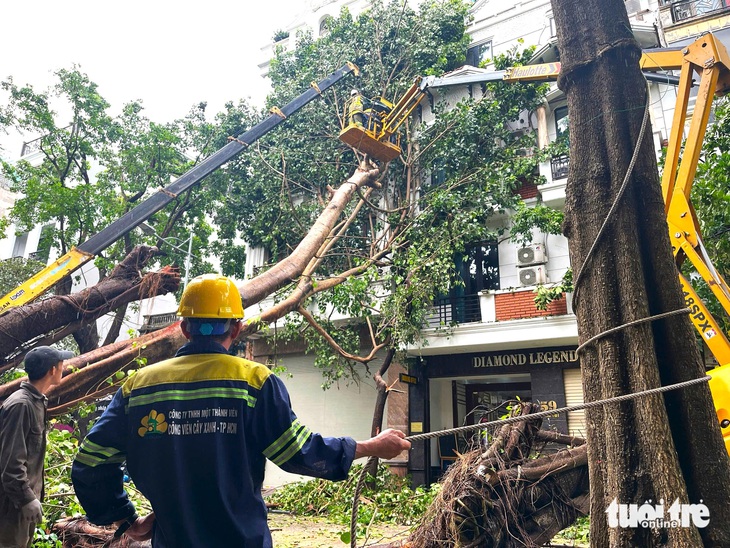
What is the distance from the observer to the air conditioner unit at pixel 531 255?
1226 centimetres

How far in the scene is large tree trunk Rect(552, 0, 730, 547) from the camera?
2.72 m

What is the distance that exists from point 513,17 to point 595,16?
526 inches

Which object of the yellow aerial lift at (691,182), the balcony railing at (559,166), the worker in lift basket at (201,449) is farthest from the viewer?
the balcony railing at (559,166)

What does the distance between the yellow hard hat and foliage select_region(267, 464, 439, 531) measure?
7.62 m

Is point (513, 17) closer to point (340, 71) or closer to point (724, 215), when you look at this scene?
point (340, 71)

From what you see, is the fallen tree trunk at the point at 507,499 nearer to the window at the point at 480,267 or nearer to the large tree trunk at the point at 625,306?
the large tree trunk at the point at 625,306

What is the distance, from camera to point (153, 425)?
1.96 metres

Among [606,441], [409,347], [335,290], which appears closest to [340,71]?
[335,290]

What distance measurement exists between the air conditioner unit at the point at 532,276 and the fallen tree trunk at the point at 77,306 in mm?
7921

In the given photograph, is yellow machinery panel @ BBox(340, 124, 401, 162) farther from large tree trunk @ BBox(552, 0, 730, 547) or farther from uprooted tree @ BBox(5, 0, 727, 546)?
large tree trunk @ BBox(552, 0, 730, 547)

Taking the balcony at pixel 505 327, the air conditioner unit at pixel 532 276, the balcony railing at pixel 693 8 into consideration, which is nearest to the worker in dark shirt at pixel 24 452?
the balcony at pixel 505 327

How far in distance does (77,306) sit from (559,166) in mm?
10623

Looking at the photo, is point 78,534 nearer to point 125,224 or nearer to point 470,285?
point 125,224

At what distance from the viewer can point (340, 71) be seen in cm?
1466
